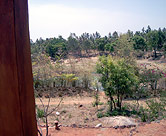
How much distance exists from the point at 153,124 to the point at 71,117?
393 cm

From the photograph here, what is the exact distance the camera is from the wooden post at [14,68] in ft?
2.28

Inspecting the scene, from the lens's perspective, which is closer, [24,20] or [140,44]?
[24,20]

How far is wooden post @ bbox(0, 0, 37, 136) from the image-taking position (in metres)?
0.69

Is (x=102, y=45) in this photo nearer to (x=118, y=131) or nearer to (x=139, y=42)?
(x=139, y=42)

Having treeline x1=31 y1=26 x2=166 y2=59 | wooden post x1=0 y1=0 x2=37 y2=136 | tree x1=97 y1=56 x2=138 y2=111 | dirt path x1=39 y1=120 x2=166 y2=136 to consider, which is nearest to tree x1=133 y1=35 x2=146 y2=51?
treeline x1=31 y1=26 x2=166 y2=59

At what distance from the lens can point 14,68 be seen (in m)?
0.70

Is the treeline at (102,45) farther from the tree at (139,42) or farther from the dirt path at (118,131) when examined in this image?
the dirt path at (118,131)

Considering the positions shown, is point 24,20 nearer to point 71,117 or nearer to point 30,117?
point 30,117

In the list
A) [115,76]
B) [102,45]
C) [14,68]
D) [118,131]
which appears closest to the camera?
[14,68]

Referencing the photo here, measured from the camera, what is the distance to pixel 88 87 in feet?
46.7

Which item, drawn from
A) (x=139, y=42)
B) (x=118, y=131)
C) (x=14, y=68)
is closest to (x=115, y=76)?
(x=118, y=131)

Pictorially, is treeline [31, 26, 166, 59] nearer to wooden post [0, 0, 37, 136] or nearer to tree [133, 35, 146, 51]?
tree [133, 35, 146, 51]

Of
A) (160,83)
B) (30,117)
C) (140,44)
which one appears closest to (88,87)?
(160,83)

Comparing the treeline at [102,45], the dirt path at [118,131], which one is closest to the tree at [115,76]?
the dirt path at [118,131]
